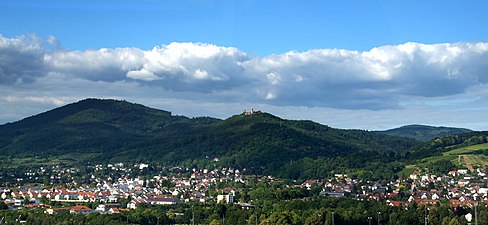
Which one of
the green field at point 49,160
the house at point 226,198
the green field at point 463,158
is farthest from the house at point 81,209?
the green field at point 49,160

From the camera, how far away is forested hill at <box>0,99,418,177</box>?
125m

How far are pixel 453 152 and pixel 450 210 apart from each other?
5184 cm

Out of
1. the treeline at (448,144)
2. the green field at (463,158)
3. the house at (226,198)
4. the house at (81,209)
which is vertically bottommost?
the house at (81,209)

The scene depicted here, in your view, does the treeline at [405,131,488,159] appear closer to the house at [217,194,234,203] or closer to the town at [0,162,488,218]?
the town at [0,162,488,218]

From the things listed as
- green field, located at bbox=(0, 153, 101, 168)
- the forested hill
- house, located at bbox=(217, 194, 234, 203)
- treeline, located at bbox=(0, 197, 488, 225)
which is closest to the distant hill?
the forested hill

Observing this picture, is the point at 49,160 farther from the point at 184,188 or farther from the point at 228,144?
the point at 184,188

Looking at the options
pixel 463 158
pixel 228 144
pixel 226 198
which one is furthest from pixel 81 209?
pixel 228 144

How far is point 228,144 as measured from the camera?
458ft

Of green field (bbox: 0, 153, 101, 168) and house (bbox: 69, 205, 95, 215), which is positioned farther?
green field (bbox: 0, 153, 101, 168)

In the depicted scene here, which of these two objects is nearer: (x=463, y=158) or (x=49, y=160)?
(x=463, y=158)

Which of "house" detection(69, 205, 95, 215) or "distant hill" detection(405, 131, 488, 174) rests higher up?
"distant hill" detection(405, 131, 488, 174)

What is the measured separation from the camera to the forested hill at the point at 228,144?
409 ft

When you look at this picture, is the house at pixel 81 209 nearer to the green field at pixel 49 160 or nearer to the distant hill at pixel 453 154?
the distant hill at pixel 453 154

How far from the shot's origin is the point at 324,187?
91.5m
